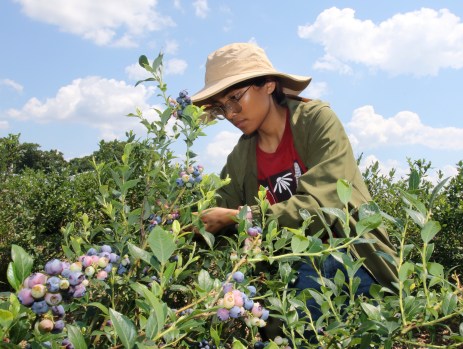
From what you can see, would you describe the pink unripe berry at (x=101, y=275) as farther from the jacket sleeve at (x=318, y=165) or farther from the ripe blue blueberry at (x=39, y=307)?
the jacket sleeve at (x=318, y=165)

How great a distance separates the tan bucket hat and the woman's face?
3.5 inches

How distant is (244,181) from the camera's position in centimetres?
270

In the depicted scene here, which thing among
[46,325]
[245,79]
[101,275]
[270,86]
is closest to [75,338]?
[46,325]

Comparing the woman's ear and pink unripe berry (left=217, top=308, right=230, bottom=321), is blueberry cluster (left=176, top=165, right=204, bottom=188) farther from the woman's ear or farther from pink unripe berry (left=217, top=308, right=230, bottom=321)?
the woman's ear

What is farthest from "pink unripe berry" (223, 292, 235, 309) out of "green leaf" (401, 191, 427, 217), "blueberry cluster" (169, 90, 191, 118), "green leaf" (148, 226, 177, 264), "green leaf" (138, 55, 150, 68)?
"green leaf" (138, 55, 150, 68)

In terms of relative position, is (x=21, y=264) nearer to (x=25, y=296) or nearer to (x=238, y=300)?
(x=25, y=296)

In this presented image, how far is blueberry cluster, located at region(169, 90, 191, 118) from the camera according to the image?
1.77 m

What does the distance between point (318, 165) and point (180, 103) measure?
645mm

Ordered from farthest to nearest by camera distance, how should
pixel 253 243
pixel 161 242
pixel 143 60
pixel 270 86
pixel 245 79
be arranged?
1. pixel 270 86
2. pixel 245 79
3. pixel 143 60
4. pixel 253 243
5. pixel 161 242

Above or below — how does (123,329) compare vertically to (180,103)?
below

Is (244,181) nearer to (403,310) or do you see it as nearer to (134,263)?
(134,263)

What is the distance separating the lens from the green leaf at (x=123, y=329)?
2.60 feet

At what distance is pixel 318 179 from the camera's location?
200 cm

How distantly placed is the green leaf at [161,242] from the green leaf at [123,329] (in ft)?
0.53
